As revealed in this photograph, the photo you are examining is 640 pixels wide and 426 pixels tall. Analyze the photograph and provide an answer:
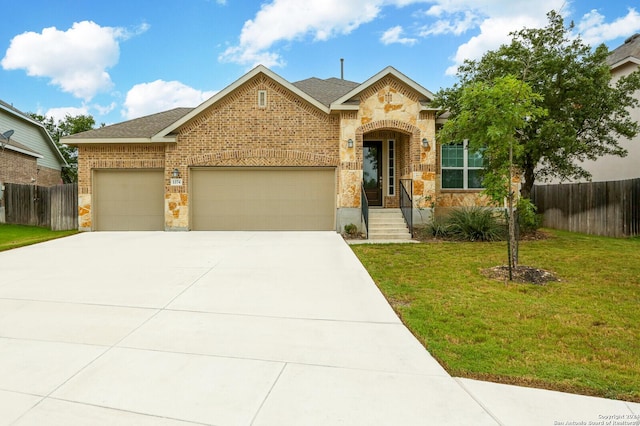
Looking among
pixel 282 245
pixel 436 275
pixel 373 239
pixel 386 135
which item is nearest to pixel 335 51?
pixel 386 135

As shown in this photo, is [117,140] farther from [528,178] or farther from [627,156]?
[627,156]

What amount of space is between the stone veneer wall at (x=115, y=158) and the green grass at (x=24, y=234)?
190 cm

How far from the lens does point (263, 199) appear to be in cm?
1228

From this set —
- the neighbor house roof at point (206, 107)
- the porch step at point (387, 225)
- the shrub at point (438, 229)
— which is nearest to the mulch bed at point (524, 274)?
the shrub at point (438, 229)

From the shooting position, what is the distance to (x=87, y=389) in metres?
2.55

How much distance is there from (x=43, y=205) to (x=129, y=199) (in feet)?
14.5

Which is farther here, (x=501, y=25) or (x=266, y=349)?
(x=501, y=25)

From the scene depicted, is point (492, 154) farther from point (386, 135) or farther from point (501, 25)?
point (386, 135)

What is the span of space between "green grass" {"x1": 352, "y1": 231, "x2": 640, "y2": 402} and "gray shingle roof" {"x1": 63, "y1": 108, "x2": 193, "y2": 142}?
9312 mm

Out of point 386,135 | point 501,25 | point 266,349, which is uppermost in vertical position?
point 501,25

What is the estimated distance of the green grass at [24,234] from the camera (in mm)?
9858

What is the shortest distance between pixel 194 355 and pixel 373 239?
8406 mm

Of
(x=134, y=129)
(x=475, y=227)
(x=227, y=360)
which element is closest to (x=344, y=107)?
(x=475, y=227)

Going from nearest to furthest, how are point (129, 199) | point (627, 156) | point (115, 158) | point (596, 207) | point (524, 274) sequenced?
point (524, 274) → point (596, 207) → point (115, 158) → point (129, 199) → point (627, 156)
